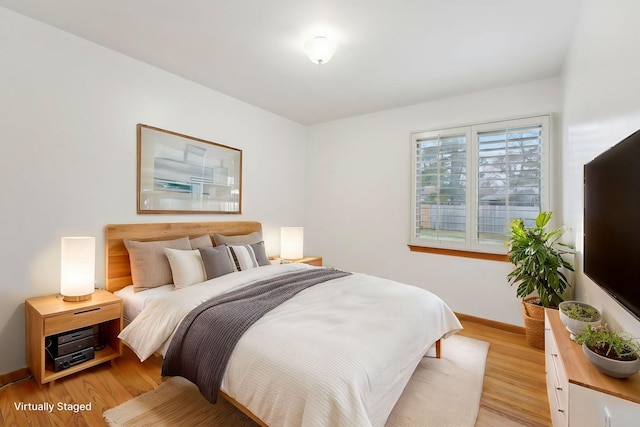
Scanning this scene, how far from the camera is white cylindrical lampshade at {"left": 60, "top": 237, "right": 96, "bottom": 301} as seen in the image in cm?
216

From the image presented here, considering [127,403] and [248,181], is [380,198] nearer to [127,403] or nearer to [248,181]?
[248,181]

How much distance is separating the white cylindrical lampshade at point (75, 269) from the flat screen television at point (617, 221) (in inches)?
123

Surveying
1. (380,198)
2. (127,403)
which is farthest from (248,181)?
(127,403)

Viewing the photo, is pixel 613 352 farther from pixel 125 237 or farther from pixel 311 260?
pixel 125 237

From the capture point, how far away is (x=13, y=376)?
2123 mm

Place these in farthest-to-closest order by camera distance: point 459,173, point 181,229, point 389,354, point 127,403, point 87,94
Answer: point 459,173 → point 181,229 → point 87,94 → point 127,403 → point 389,354

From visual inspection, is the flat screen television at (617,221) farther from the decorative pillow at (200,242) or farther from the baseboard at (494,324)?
the decorative pillow at (200,242)

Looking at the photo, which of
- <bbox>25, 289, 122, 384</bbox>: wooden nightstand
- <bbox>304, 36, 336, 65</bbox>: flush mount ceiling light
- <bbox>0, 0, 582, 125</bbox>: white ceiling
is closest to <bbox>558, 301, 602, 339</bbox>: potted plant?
<bbox>0, 0, 582, 125</bbox>: white ceiling

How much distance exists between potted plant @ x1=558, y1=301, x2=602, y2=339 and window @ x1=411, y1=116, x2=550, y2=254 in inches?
Result: 60.7

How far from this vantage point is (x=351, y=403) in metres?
1.24

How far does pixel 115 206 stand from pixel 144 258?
558mm

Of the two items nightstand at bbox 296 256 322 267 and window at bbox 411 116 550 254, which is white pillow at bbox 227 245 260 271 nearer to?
nightstand at bbox 296 256 322 267

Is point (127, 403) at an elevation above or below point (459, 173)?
below

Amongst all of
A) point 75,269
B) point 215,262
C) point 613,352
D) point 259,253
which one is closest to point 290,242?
point 259,253
